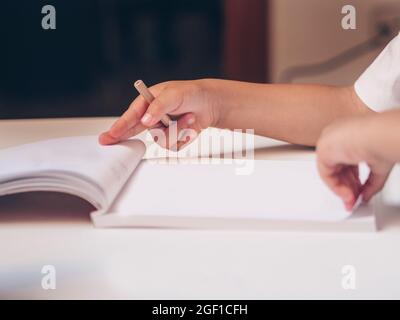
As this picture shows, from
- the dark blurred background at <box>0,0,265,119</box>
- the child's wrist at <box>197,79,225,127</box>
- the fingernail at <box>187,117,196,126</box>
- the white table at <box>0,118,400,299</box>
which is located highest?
the dark blurred background at <box>0,0,265,119</box>

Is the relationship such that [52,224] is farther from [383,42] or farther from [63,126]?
[383,42]

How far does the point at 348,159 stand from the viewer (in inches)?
16.6

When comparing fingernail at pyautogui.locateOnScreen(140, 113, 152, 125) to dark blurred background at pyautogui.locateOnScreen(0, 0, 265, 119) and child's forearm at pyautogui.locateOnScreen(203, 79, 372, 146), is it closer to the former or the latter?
child's forearm at pyautogui.locateOnScreen(203, 79, 372, 146)

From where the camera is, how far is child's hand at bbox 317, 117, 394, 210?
0.41 m

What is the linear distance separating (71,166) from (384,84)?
0.36 metres

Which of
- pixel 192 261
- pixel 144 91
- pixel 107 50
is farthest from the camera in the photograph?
pixel 107 50

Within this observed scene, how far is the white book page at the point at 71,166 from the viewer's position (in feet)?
1.50

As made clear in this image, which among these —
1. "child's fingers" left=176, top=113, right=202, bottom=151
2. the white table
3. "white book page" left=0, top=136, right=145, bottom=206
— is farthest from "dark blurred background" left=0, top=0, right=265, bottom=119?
the white table

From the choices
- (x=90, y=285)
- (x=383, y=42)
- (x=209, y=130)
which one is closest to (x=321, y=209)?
(x=90, y=285)

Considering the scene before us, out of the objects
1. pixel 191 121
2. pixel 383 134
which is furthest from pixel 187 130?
pixel 383 134

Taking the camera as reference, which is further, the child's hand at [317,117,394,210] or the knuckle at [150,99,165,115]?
the knuckle at [150,99,165,115]

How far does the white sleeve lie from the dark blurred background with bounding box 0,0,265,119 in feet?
1.36

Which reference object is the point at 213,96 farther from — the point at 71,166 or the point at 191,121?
the point at 71,166

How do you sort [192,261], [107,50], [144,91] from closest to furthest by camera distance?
[192,261]
[144,91]
[107,50]
